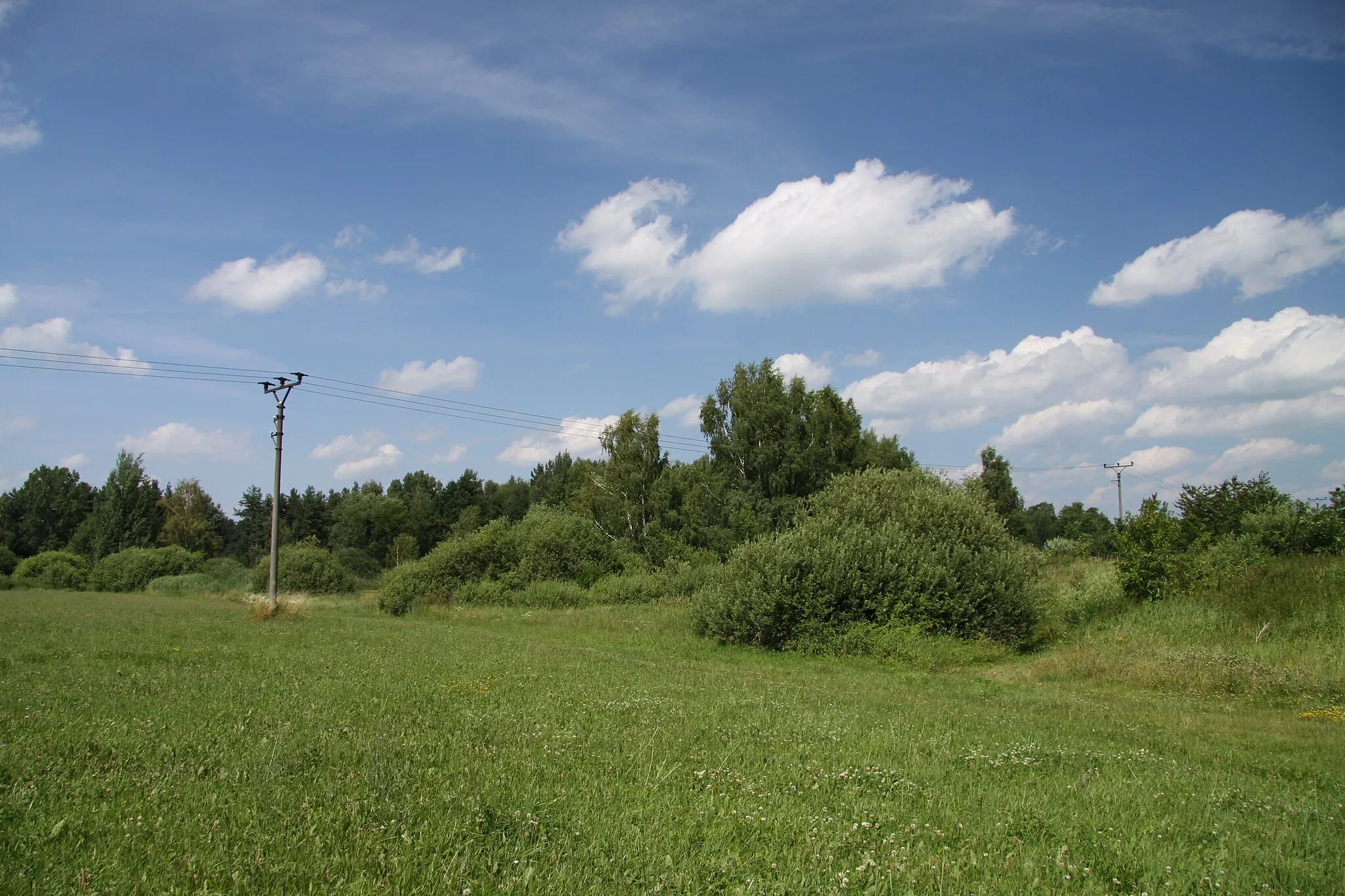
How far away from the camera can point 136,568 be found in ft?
198

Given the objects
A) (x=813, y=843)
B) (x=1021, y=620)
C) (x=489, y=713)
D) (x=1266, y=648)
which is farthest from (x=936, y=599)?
(x=813, y=843)

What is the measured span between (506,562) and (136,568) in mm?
35373

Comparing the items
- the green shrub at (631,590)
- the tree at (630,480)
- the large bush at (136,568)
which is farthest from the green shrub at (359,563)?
the green shrub at (631,590)

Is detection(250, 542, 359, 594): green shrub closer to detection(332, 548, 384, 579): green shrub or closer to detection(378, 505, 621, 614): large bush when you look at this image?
detection(378, 505, 621, 614): large bush

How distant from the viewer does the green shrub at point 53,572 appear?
6462cm

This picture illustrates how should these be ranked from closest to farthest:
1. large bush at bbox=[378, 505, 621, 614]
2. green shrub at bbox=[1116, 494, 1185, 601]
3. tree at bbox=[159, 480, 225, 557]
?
green shrub at bbox=[1116, 494, 1185, 601] < large bush at bbox=[378, 505, 621, 614] < tree at bbox=[159, 480, 225, 557]

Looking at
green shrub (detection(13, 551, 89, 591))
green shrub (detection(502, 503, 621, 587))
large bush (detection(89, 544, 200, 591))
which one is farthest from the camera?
green shrub (detection(13, 551, 89, 591))

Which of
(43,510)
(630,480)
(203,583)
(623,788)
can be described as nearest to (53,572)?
(203,583)

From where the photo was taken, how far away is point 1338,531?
22.1m

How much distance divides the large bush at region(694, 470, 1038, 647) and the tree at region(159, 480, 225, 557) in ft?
301

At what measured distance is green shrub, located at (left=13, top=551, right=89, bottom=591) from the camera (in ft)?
212

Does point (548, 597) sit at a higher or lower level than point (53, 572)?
higher

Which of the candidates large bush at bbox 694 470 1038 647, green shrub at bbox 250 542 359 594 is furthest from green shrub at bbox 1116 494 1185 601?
green shrub at bbox 250 542 359 594

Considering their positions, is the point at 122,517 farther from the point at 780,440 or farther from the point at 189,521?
the point at 780,440
